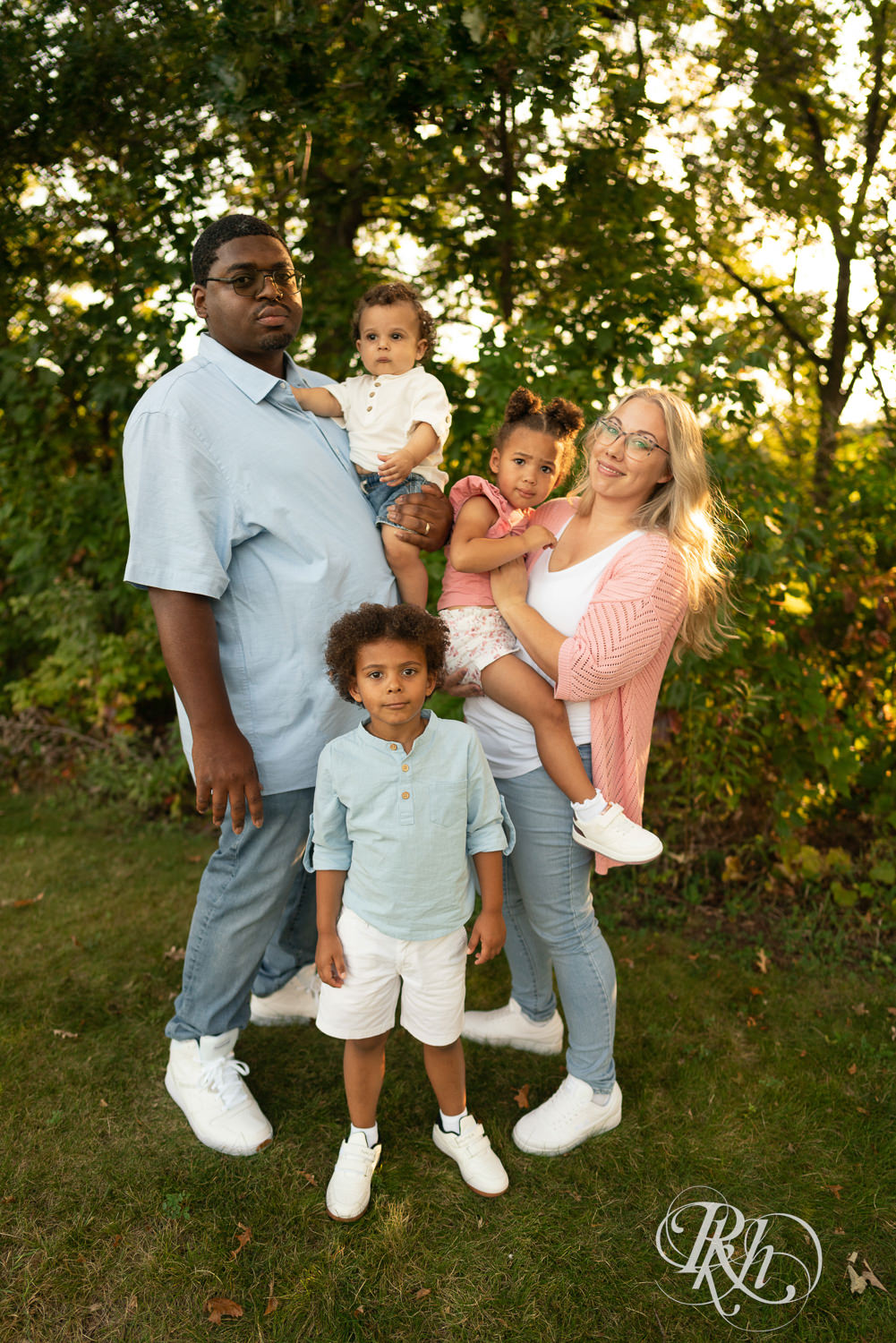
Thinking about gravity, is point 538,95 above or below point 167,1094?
above

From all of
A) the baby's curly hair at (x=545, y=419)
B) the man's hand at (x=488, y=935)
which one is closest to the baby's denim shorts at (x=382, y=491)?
the baby's curly hair at (x=545, y=419)

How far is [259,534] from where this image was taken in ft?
6.99

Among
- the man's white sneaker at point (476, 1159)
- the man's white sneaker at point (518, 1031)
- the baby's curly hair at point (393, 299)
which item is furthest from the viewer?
the man's white sneaker at point (518, 1031)

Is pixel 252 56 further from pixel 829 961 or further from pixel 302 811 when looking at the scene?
pixel 829 961

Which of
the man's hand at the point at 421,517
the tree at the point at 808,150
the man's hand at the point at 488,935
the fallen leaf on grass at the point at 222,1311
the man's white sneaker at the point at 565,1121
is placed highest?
the tree at the point at 808,150

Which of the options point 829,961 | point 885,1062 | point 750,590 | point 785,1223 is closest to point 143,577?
point 785,1223

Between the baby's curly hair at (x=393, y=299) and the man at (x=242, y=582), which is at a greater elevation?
the baby's curly hair at (x=393, y=299)

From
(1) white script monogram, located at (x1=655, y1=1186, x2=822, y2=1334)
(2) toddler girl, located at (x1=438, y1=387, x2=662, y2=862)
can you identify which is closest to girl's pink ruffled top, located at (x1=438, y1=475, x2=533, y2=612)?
(2) toddler girl, located at (x1=438, y1=387, x2=662, y2=862)

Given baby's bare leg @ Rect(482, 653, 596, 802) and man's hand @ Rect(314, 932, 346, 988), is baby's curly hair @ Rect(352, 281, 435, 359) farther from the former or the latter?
man's hand @ Rect(314, 932, 346, 988)

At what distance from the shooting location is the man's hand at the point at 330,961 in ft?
6.97

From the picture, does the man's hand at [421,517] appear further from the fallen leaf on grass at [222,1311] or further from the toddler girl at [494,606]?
the fallen leaf on grass at [222,1311]

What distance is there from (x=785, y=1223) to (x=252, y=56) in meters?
4.10

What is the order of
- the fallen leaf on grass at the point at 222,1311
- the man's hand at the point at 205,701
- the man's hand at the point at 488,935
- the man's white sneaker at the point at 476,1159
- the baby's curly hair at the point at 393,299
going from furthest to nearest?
the baby's curly hair at the point at 393,299, the man's white sneaker at the point at 476,1159, the man's hand at the point at 488,935, the man's hand at the point at 205,701, the fallen leaf on grass at the point at 222,1311

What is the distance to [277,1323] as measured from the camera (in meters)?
1.93
